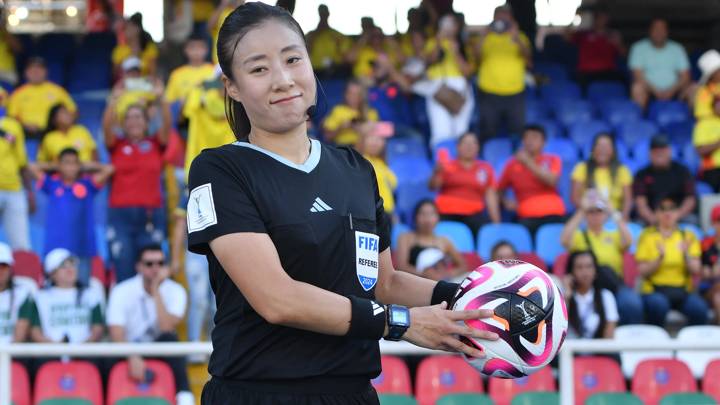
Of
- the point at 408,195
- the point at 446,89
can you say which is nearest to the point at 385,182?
the point at 408,195

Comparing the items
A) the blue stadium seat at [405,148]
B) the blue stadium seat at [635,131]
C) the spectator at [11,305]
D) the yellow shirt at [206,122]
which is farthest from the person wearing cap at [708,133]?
the spectator at [11,305]

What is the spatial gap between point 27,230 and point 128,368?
112 inches

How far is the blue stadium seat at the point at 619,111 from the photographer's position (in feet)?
41.0

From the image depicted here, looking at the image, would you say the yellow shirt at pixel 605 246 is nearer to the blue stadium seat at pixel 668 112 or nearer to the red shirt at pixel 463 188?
the red shirt at pixel 463 188

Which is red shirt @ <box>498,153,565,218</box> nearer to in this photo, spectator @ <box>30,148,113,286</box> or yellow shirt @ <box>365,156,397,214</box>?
yellow shirt @ <box>365,156,397,214</box>

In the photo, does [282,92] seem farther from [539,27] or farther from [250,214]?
[539,27]

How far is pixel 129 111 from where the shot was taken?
9562 millimetres

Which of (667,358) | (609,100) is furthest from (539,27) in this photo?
(667,358)

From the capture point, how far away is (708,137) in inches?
427

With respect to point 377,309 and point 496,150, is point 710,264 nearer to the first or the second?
point 496,150

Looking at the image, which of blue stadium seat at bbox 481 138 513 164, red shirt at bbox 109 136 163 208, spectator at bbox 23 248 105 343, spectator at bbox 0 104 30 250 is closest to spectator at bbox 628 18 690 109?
blue stadium seat at bbox 481 138 513 164

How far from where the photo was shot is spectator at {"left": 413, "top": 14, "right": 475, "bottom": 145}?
37.8ft

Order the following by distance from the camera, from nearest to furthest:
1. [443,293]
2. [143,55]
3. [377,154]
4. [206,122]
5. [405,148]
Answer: [443,293]
[206,122]
[377,154]
[405,148]
[143,55]

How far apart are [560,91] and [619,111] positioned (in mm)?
909
